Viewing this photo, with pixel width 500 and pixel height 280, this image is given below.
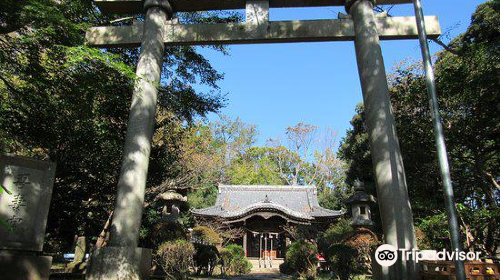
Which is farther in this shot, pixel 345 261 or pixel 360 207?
pixel 360 207

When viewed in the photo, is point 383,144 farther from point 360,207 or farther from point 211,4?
point 360,207

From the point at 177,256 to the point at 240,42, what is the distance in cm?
504

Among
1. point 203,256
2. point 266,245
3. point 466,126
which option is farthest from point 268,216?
point 466,126

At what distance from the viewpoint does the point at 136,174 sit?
5.52m

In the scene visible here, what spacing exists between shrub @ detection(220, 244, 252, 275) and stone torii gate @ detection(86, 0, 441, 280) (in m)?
8.48

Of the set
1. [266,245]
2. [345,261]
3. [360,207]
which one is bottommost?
[345,261]

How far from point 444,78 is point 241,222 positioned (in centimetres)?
1666

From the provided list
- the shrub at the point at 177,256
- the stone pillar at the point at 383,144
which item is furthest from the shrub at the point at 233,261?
the stone pillar at the point at 383,144

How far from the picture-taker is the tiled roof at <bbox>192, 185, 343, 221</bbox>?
Answer: 21.0 meters

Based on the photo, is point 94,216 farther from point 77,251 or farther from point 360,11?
point 360,11

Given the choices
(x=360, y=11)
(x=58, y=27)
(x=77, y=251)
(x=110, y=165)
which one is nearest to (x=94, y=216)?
(x=77, y=251)

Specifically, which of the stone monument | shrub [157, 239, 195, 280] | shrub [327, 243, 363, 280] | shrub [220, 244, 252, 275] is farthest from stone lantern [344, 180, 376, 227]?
the stone monument

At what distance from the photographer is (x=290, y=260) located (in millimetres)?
12297

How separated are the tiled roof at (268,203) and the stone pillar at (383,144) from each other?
615 inches
